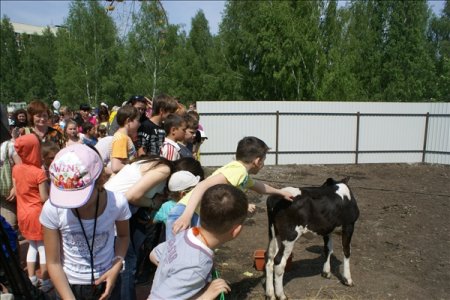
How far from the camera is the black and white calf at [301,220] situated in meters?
4.15

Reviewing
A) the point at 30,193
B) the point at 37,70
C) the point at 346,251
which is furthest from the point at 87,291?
the point at 37,70

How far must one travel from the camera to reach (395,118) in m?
14.1

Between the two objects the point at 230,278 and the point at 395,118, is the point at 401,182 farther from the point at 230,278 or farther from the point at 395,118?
the point at 230,278

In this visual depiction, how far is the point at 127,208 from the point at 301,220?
245 centimetres

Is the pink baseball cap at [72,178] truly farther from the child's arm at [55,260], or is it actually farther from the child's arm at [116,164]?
the child's arm at [116,164]

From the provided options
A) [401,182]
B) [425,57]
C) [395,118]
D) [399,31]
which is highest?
[399,31]

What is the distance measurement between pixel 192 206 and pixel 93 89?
109 ft

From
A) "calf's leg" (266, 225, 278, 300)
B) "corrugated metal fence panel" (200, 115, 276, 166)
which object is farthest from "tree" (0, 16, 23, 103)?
"calf's leg" (266, 225, 278, 300)

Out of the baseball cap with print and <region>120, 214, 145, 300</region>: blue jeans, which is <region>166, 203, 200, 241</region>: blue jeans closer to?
the baseball cap with print

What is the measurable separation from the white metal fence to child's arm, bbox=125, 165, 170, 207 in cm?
1037

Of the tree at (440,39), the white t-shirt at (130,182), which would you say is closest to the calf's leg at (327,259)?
the white t-shirt at (130,182)

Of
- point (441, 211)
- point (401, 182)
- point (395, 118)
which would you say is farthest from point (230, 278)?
Answer: point (395, 118)

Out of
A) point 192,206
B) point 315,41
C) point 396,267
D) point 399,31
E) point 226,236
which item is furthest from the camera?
point 399,31

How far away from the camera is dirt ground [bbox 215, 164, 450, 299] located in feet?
14.8
